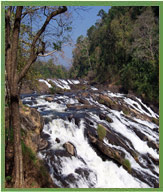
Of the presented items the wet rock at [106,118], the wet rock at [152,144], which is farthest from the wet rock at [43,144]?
the wet rock at [152,144]

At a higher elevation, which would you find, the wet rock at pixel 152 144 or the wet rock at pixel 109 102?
the wet rock at pixel 109 102

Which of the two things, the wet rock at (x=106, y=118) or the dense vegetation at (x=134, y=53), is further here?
the dense vegetation at (x=134, y=53)

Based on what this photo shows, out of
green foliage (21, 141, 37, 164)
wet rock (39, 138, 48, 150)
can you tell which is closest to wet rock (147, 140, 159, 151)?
wet rock (39, 138, 48, 150)

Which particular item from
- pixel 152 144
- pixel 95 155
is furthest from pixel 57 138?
pixel 152 144

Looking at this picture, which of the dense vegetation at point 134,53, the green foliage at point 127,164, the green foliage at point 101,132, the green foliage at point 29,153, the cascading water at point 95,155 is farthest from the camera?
the dense vegetation at point 134,53

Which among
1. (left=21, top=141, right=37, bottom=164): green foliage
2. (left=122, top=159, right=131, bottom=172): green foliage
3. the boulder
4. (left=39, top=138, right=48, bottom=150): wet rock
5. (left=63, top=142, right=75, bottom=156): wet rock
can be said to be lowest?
(left=122, top=159, right=131, bottom=172): green foliage

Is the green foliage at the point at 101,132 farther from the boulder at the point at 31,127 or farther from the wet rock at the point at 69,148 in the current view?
the boulder at the point at 31,127

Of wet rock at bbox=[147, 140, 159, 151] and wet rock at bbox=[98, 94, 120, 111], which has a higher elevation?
wet rock at bbox=[98, 94, 120, 111]

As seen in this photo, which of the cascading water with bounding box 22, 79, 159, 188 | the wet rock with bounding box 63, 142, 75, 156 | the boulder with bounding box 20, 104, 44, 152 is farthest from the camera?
the wet rock with bounding box 63, 142, 75, 156

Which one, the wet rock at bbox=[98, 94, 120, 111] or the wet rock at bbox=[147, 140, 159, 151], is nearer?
the wet rock at bbox=[147, 140, 159, 151]

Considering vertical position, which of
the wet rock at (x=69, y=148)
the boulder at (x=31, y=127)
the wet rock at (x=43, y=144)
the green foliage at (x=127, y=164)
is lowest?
the green foliage at (x=127, y=164)

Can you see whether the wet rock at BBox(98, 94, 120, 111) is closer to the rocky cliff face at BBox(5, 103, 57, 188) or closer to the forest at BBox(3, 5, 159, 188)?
the forest at BBox(3, 5, 159, 188)

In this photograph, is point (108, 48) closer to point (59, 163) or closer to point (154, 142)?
point (154, 142)

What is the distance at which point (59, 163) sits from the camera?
6941 millimetres
